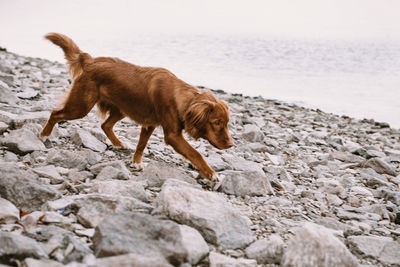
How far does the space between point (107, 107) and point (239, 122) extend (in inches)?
158

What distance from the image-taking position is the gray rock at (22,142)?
4.03 m

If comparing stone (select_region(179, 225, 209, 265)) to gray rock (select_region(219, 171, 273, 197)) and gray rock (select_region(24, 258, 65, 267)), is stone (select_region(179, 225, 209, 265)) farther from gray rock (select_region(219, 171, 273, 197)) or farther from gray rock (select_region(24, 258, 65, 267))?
gray rock (select_region(219, 171, 273, 197))

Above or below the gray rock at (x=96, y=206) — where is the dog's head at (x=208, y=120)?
above

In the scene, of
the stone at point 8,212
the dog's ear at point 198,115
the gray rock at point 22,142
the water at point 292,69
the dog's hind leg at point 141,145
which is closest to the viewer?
the stone at point 8,212

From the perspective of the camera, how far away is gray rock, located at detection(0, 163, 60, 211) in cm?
270

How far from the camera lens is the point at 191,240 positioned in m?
2.32

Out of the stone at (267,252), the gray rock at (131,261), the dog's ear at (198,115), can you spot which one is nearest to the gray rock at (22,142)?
the dog's ear at (198,115)

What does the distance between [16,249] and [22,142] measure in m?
2.44

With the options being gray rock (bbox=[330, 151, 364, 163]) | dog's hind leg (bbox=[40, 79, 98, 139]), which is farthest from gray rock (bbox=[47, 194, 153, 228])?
gray rock (bbox=[330, 151, 364, 163])

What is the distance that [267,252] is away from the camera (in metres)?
2.52

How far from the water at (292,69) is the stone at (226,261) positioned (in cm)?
1266

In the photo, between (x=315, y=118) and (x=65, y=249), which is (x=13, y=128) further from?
(x=315, y=118)

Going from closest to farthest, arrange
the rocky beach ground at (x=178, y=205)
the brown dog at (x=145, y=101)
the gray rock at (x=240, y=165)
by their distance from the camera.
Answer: the rocky beach ground at (x=178, y=205) → the brown dog at (x=145, y=101) → the gray rock at (x=240, y=165)

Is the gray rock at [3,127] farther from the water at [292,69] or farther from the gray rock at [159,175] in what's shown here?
the water at [292,69]
